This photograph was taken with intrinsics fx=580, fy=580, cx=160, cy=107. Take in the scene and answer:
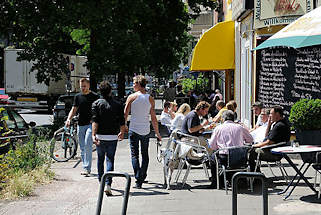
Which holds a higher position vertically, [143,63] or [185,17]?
[185,17]

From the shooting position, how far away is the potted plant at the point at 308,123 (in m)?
8.45

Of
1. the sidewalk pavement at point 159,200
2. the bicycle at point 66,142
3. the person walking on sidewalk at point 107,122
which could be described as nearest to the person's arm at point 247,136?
the sidewalk pavement at point 159,200

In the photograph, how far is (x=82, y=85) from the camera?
11.1 meters

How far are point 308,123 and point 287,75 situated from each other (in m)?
4.97

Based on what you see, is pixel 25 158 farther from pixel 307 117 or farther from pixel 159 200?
pixel 307 117

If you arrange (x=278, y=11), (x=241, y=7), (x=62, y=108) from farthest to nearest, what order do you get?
(x=62, y=108)
(x=241, y=7)
(x=278, y=11)

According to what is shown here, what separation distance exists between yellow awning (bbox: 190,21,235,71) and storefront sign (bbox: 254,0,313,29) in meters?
5.47

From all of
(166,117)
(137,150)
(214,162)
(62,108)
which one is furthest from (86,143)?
(62,108)

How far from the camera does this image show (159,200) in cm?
848

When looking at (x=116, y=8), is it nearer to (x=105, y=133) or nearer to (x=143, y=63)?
(x=143, y=63)

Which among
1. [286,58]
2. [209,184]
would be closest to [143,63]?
[286,58]

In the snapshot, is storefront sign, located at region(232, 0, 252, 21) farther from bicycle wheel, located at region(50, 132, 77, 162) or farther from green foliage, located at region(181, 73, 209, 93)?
green foliage, located at region(181, 73, 209, 93)

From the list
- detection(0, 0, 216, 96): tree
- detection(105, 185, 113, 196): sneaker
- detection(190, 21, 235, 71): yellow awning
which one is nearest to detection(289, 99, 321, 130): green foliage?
detection(105, 185, 113, 196): sneaker

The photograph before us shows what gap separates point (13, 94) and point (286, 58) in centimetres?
2425
